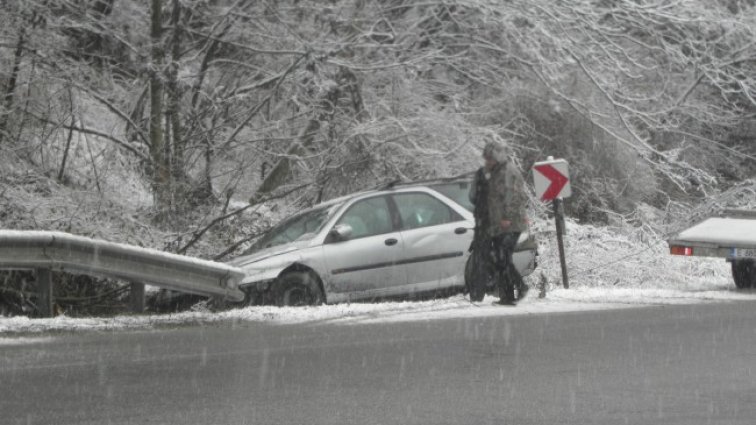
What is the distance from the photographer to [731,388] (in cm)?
801

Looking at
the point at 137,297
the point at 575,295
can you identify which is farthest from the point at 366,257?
the point at 137,297

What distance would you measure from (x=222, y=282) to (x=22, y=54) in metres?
5.38

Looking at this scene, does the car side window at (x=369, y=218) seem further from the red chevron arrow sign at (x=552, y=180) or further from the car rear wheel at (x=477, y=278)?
the red chevron arrow sign at (x=552, y=180)

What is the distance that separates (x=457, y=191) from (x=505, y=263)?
2011mm

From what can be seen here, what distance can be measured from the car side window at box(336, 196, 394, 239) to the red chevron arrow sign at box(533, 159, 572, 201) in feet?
7.25

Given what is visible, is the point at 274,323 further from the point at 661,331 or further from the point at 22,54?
the point at 22,54

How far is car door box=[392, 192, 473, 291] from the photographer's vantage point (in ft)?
49.0

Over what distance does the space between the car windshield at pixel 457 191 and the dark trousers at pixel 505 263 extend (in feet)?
5.18

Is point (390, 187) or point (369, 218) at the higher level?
point (390, 187)

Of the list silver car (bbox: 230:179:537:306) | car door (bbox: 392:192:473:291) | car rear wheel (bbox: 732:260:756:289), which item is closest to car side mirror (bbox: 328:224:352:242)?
silver car (bbox: 230:179:537:306)

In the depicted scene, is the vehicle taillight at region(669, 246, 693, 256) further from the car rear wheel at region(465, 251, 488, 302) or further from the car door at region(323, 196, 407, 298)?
the car door at region(323, 196, 407, 298)

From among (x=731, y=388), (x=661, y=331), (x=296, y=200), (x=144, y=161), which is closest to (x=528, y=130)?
(x=296, y=200)

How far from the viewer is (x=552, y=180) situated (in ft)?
54.2

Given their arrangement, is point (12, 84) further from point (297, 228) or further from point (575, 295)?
point (575, 295)
